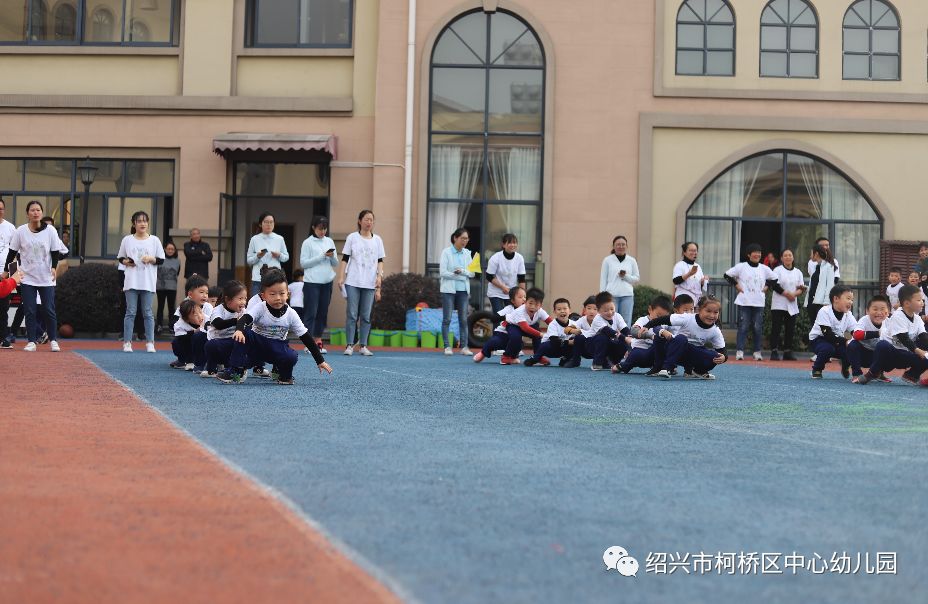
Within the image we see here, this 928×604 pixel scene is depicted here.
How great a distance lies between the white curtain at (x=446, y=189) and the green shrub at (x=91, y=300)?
606 centimetres

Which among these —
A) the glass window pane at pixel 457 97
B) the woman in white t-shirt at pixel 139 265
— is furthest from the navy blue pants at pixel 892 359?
the glass window pane at pixel 457 97

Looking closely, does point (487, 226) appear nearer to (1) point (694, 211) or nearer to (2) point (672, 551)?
(1) point (694, 211)

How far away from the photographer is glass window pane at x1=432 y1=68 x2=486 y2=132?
25.4 m

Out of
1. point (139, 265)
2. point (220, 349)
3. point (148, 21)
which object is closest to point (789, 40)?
point (148, 21)

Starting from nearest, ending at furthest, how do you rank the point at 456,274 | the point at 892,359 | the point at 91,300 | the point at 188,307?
the point at 188,307, the point at 892,359, the point at 456,274, the point at 91,300

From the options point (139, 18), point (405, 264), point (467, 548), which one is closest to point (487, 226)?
point (405, 264)

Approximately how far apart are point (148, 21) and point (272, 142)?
402 cm

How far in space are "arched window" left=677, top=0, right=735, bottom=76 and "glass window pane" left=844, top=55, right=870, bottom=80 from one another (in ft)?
7.46

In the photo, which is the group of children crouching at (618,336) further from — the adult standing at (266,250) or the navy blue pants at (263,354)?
the navy blue pants at (263,354)

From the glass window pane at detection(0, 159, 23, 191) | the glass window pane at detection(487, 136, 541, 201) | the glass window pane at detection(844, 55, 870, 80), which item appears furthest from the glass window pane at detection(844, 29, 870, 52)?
the glass window pane at detection(0, 159, 23, 191)

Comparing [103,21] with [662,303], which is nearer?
[662,303]

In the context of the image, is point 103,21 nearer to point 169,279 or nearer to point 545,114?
point 169,279

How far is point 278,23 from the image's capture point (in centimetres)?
2573

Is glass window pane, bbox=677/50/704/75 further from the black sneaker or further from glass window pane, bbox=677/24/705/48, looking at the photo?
the black sneaker
